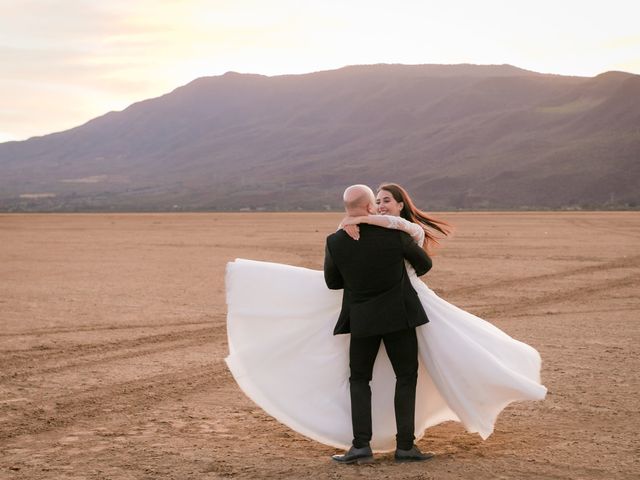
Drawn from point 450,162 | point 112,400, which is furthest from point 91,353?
point 450,162

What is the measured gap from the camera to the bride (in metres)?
6.41

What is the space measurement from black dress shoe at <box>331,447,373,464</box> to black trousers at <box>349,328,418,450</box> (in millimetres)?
36

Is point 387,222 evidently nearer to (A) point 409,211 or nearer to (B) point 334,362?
(A) point 409,211

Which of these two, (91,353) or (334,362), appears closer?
(334,362)

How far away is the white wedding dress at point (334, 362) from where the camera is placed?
252 inches

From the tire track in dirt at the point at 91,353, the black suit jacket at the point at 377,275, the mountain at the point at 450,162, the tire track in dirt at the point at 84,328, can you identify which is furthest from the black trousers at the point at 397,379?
the mountain at the point at 450,162

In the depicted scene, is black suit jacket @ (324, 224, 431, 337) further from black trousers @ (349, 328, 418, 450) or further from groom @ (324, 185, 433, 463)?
black trousers @ (349, 328, 418, 450)

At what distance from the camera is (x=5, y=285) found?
1927 cm

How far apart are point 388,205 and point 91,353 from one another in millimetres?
6071

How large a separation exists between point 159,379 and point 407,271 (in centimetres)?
421

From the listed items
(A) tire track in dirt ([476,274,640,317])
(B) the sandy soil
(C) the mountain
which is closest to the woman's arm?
(B) the sandy soil

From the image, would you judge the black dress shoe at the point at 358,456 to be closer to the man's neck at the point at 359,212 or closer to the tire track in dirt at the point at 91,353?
the man's neck at the point at 359,212

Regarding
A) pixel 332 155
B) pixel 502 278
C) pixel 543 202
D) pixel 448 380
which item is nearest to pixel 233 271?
pixel 448 380

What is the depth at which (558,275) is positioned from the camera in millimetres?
19797
